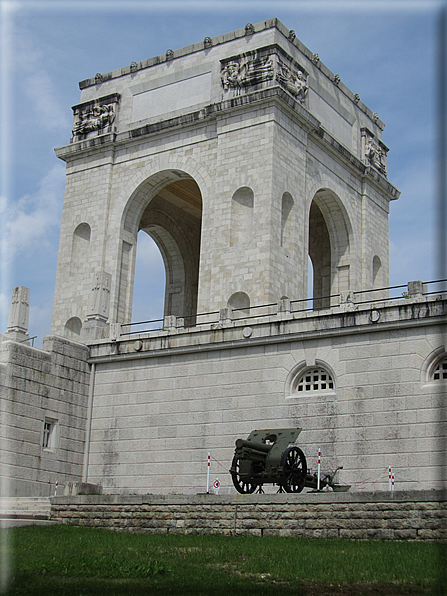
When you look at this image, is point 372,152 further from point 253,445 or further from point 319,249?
point 253,445

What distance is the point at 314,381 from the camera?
80.7 feet

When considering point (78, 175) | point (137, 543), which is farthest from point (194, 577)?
point (78, 175)

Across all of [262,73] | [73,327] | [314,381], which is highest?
[262,73]

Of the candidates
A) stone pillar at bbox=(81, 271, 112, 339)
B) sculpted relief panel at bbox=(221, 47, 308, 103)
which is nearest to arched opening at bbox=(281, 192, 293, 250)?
sculpted relief panel at bbox=(221, 47, 308, 103)

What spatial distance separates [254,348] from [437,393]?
6311 mm

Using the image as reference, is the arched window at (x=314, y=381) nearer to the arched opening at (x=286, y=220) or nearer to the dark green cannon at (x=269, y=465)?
the dark green cannon at (x=269, y=465)

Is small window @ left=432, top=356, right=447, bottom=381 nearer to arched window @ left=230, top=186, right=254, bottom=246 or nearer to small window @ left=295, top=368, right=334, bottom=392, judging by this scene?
small window @ left=295, top=368, right=334, bottom=392

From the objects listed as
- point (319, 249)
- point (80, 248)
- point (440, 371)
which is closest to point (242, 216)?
point (80, 248)

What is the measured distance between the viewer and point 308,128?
35531 millimetres

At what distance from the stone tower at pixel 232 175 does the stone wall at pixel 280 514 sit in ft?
37.2

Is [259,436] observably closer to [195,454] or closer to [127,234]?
[195,454]

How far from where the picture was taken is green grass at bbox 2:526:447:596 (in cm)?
1215

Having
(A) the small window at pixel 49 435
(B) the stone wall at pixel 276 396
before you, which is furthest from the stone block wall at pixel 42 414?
(B) the stone wall at pixel 276 396

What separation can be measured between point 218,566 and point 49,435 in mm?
14324
